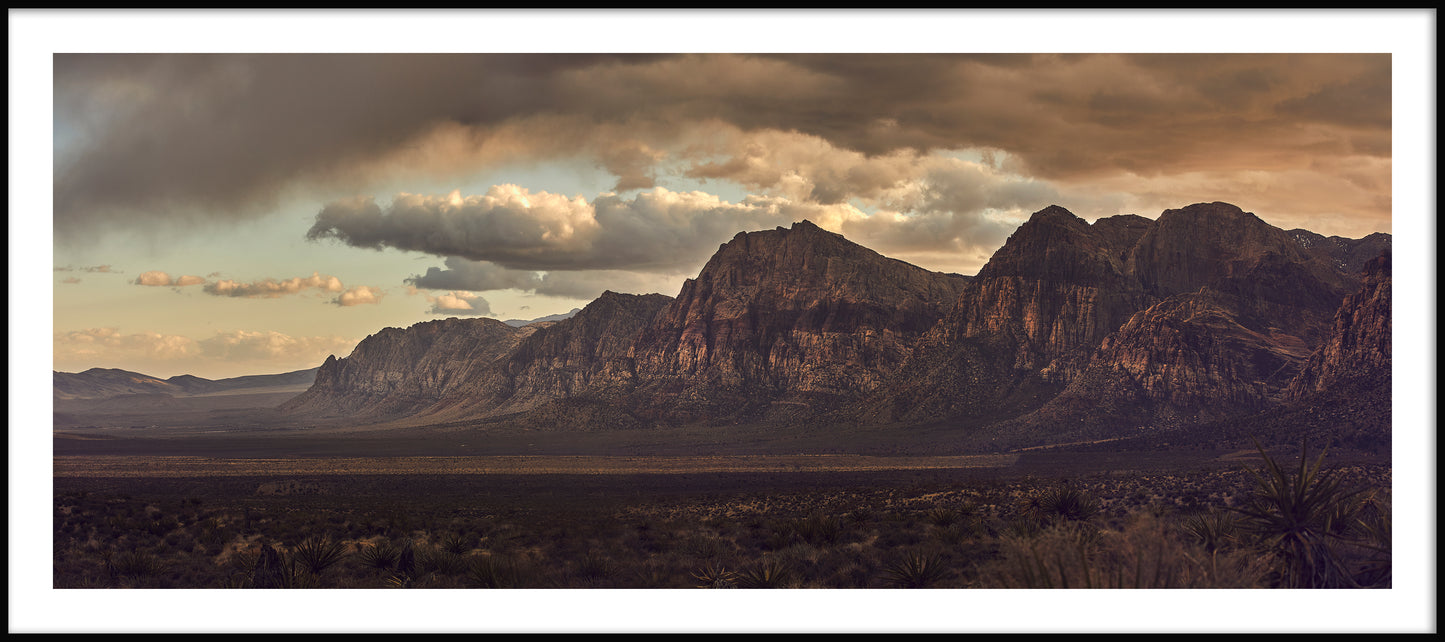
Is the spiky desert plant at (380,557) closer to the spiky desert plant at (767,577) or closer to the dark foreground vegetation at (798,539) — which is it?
the dark foreground vegetation at (798,539)

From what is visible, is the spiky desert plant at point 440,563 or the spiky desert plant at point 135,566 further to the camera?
the spiky desert plant at point 135,566

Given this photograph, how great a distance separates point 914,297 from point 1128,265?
3663 centimetres

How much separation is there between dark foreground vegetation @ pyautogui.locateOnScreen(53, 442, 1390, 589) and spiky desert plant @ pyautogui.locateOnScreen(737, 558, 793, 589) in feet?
0.21

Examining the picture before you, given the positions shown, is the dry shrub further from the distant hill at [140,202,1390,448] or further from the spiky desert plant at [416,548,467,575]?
the distant hill at [140,202,1390,448]

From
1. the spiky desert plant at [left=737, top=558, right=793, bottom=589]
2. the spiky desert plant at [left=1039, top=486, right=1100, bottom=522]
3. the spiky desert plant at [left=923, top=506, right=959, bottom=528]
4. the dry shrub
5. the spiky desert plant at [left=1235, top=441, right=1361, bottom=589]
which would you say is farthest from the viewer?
the spiky desert plant at [left=923, top=506, right=959, bottom=528]

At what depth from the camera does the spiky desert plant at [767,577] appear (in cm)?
1861

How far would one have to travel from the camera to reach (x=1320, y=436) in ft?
159

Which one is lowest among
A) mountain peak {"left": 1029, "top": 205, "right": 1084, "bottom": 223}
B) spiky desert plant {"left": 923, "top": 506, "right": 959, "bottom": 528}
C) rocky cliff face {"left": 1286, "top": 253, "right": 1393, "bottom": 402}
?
spiky desert plant {"left": 923, "top": 506, "right": 959, "bottom": 528}

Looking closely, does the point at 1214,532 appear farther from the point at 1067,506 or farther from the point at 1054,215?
the point at 1054,215

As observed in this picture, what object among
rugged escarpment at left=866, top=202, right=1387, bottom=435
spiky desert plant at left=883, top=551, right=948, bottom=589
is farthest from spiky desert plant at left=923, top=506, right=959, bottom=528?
rugged escarpment at left=866, top=202, right=1387, bottom=435

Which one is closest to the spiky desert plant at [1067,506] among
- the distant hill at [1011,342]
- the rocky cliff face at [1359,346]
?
the distant hill at [1011,342]

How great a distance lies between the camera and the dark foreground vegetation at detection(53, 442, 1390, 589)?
15852 mm

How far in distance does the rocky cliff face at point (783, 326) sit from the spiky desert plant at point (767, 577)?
102m

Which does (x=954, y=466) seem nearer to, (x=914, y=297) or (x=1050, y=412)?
(x=1050, y=412)
